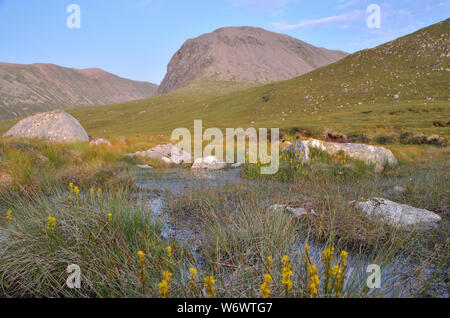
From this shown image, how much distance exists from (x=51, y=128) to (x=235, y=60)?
14943 centimetres

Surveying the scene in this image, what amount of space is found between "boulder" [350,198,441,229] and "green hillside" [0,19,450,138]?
20059 mm

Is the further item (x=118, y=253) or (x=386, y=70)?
(x=386, y=70)

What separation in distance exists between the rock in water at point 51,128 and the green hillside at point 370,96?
18.6 meters

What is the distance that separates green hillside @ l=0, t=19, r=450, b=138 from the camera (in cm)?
2912

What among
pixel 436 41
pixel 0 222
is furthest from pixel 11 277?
pixel 436 41

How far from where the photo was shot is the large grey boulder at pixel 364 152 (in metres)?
8.64

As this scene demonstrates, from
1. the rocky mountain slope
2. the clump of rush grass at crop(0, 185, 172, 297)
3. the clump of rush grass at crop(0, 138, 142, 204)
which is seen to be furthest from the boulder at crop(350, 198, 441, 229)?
the rocky mountain slope

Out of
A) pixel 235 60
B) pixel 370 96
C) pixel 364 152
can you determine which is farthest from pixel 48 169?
pixel 235 60

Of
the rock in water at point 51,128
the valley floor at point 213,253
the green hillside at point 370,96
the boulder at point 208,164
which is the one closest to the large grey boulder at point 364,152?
the boulder at point 208,164

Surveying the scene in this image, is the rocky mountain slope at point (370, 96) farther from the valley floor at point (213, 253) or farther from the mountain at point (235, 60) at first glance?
the mountain at point (235, 60)
